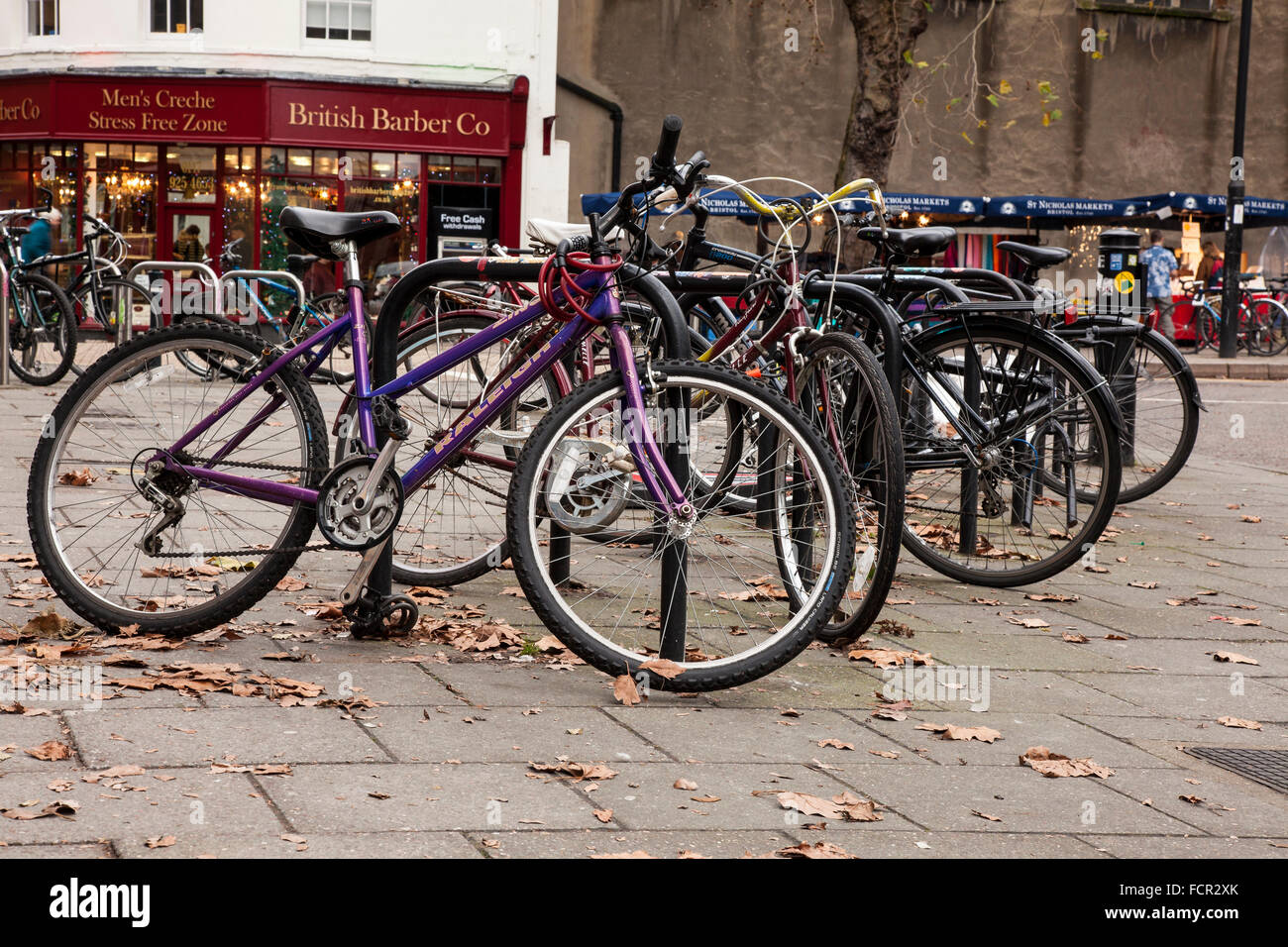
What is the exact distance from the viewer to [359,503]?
13.7 ft

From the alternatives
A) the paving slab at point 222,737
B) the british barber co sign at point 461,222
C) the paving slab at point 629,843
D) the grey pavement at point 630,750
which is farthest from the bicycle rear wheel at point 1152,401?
the british barber co sign at point 461,222

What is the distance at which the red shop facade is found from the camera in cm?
2319

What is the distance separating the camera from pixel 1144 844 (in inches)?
119

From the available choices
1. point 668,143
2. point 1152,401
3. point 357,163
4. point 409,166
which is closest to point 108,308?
point 1152,401

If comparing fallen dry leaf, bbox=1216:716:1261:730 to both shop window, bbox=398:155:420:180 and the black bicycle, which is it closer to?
the black bicycle

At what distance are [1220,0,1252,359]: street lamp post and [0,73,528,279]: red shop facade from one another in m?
10.5

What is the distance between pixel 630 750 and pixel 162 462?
1.71m

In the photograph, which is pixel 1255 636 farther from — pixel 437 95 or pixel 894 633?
pixel 437 95

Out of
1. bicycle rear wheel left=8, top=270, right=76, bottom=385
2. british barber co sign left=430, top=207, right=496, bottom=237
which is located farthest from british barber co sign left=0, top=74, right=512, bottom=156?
bicycle rear wheel left=8, top=270, right=76, bottom=385

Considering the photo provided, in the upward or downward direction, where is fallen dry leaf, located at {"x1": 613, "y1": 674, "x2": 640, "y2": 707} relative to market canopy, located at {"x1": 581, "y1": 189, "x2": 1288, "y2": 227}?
downward

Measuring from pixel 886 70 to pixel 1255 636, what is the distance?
8692 mm

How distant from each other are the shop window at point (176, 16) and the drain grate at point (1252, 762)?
22583 mm

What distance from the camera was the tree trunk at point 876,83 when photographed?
12781mm

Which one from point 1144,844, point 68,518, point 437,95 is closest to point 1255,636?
point 1144,844
